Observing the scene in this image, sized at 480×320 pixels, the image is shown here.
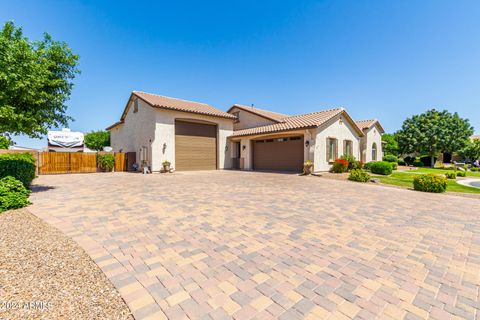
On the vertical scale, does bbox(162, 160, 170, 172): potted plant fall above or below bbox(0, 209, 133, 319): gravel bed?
above

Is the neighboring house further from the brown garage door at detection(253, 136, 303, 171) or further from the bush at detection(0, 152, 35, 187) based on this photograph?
the bush at detection(0, 152, 35, 187)

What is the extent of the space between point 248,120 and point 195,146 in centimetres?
667

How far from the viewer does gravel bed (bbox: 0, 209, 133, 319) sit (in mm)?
1938

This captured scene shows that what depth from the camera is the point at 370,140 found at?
76.0 ft

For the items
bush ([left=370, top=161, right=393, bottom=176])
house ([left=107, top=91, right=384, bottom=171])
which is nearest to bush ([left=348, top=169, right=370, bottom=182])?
house ([left=107, top=91, right=384, bottom=171])

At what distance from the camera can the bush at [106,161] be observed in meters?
17.4

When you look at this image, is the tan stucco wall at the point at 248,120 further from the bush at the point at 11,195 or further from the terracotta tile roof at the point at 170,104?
the bush at the point at 11,195

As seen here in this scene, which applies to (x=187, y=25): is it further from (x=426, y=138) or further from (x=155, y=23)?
(x=426, y=138)

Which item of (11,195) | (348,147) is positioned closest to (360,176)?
(348,147)

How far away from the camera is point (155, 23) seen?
1264 cm

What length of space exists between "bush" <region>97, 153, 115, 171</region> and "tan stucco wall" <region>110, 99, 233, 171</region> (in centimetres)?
216

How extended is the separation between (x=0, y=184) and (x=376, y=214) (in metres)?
10.3

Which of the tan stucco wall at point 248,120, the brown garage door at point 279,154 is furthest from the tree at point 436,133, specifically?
the tan stucco wall at point 248,120

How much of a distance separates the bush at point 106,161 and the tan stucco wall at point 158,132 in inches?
85.2
